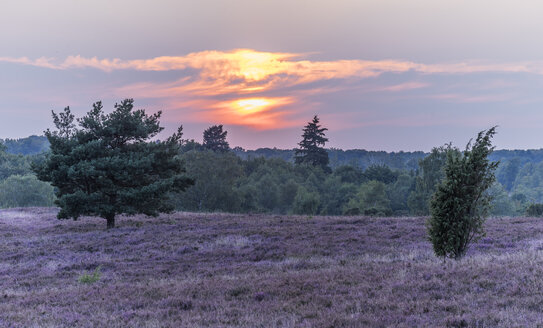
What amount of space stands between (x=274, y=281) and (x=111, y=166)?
20.2m

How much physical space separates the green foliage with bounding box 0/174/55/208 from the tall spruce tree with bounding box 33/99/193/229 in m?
62.5

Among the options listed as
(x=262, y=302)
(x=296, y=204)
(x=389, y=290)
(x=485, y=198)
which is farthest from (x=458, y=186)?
(x=296, y=204)

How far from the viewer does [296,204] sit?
77.9 metres

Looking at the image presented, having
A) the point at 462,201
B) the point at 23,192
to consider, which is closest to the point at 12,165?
the point at 23,192

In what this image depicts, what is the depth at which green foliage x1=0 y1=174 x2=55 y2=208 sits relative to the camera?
8450 cm

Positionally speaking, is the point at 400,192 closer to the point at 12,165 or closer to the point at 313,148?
the point at 313,148

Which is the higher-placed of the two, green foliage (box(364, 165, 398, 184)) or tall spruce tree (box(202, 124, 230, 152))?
tall spruce tree (box(202, 124, 230, 152))

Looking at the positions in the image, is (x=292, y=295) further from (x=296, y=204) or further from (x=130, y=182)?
(x=296, y=204)

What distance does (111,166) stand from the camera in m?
28.4

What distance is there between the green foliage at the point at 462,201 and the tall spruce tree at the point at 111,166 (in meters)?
19.9

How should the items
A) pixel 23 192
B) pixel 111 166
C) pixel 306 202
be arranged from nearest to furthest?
pixel 111 166, pixel 306 202, pixel 23 192

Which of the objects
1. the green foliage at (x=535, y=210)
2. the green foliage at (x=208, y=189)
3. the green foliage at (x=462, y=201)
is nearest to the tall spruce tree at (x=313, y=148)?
the green foliage at (x=208, y=189)

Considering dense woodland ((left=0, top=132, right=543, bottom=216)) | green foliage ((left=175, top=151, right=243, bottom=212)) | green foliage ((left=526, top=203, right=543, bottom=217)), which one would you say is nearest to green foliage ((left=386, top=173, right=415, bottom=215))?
dense woodland ((left=0, top=132, right=543, bottom=216))

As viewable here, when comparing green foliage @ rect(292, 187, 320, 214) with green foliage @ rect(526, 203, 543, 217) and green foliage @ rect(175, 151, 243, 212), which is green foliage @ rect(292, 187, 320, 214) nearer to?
green foliage @ rect(175, 151, 243, 212)
